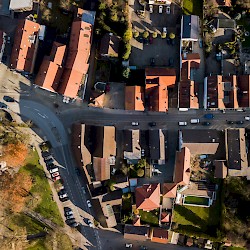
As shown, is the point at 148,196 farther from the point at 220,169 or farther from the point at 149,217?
the point at 220,169

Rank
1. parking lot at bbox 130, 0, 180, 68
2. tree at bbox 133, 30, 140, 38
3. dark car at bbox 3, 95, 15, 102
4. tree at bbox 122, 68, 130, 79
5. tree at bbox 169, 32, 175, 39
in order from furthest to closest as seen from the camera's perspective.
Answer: parking lot at bbox 130, 0, 180, 68, dark car at bbox 3, 95, 15, 102, tree at bbox 133, 30, 140, 38, tree at bbox 169, 32, 175, 39, tree at bbox 122, 68, 130, 79

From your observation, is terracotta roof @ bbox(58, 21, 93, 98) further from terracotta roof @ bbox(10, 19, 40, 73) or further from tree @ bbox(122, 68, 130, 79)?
tree @ bbox(122, 68, 130, 79)

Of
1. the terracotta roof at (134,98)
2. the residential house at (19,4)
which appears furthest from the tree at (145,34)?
the residential house at (19,4)

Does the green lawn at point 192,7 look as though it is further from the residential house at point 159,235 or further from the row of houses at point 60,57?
the residential house at point 159,235

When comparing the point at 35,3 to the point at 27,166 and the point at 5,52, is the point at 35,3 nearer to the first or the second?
the point at 5,52

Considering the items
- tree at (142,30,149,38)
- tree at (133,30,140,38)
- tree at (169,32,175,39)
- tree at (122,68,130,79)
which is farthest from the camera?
tree at (133,30,140,38)

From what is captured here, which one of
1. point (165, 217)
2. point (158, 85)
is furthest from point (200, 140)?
point (165, 217)

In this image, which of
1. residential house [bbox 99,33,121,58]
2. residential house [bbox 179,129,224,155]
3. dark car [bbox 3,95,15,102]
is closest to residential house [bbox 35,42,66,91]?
dark car [bbox 3,95,15,102]

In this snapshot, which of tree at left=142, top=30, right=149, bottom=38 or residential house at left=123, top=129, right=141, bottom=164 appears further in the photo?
tree at left=142, top=30, right=149, bottom=38
